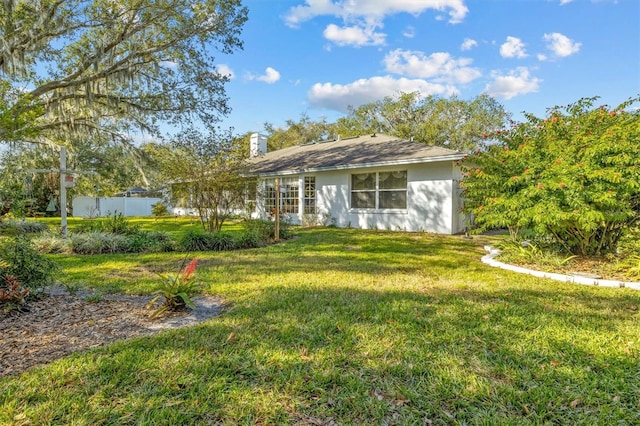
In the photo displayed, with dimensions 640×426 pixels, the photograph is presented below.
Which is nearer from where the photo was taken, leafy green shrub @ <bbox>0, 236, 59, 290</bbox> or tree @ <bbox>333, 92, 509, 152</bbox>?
leafy green shrub @ <bbox>0, 236, 59, 290</bbox>

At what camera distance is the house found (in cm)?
1097

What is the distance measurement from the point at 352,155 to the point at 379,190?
2018 mm

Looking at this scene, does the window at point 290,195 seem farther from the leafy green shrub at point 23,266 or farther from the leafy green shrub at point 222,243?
the leafy green shrub at point 23,266

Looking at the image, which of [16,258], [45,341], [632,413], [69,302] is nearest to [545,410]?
[632,413]

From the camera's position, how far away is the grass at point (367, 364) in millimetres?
1981

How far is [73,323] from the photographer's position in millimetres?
3289

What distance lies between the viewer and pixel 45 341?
9.45 ft

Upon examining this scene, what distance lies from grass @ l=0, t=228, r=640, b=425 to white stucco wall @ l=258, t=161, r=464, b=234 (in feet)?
21.2

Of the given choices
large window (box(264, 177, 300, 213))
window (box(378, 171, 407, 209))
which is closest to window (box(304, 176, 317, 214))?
large window (box(264, 177, 300, 213))

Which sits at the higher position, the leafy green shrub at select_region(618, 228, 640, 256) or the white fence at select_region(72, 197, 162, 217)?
the white fence at select_region(72, 197, 162, 217)

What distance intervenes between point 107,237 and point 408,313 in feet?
25.0

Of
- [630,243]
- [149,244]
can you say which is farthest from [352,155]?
[630,243]

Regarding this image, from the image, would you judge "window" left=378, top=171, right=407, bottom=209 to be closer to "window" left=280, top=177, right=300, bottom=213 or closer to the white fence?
"window" left=280, top=177, right=300, bottom=213

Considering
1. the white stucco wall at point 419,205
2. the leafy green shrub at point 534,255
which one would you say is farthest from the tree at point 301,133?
the leafy green shrub at point 534,255
